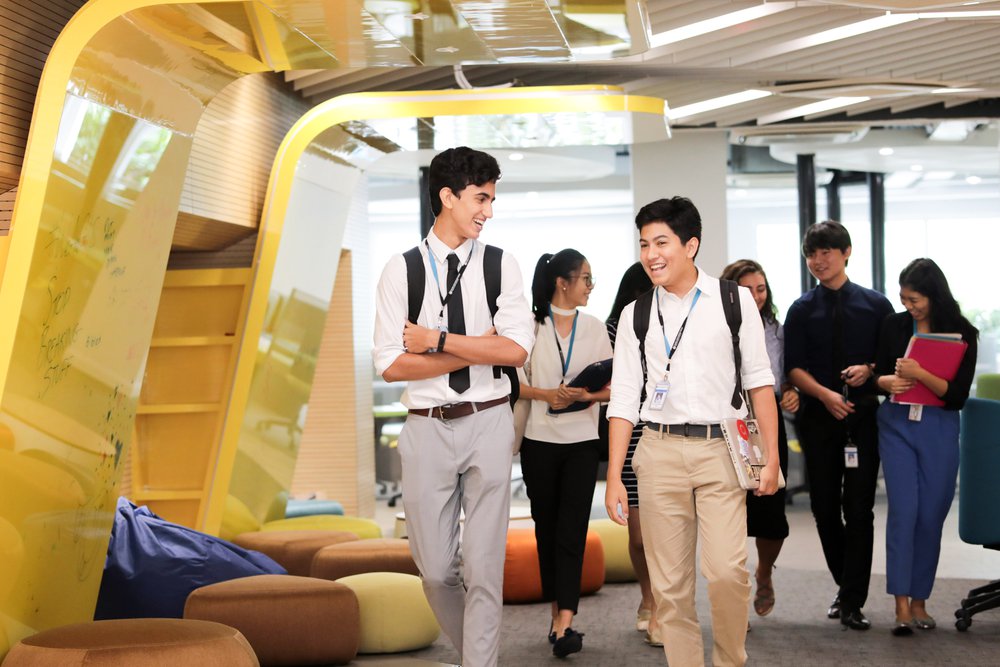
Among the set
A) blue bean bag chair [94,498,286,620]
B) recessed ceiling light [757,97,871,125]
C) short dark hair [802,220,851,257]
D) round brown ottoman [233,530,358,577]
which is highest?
recessed ceiling light [757,97,871,125]

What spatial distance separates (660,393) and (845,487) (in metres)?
1.96

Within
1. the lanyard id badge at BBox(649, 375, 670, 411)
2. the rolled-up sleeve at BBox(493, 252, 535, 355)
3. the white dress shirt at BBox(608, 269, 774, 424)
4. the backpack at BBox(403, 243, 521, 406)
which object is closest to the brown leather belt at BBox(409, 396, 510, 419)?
the backpack at BBox(403, 243, 521, 406)

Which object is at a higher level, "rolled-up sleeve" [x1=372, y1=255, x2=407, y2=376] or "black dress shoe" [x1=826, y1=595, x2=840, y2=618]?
"rolled-up sleeve" [x1=372, y1=255, x2=407, y2=376]

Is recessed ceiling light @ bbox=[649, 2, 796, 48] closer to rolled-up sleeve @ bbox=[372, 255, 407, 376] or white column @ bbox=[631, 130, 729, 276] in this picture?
white column @ bbox=[631, 130, 729, 276]

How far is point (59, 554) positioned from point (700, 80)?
666 centimetres

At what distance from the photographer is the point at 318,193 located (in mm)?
7648

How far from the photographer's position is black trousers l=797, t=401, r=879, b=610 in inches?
214

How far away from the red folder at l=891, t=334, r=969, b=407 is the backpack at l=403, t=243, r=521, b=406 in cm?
226

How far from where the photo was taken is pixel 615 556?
6.97m

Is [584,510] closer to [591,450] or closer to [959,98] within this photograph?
[591,450]

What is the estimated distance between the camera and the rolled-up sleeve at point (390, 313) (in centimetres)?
395

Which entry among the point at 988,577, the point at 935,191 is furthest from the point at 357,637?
the point at 935,191

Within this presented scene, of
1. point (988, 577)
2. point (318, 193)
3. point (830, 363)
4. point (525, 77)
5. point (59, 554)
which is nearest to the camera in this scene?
point (59, 554)

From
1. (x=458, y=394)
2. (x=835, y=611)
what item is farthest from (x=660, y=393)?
A: (x=835, y=611)
